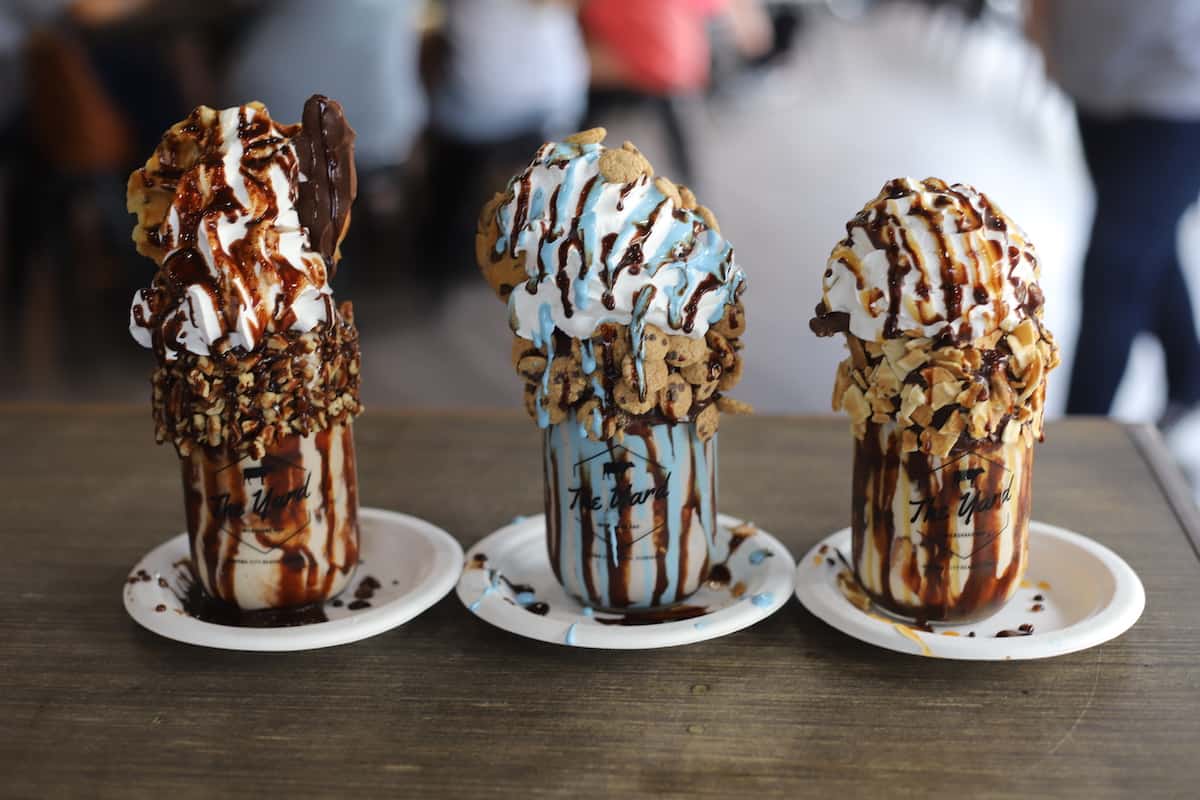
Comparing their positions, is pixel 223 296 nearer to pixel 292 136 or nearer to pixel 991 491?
pixel 292 136

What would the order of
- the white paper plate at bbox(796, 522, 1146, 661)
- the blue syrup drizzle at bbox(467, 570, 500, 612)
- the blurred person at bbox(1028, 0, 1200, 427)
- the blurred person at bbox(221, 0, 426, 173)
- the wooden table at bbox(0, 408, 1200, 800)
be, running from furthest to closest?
the blurred person at bbox(221, 0, 426, 173), the blurred person at bbox(1028, 0, 1200, 427), the blue syrup drizzle at bbox(467, 570, 500, 612), the white paper plate at bbox(796, 522, 1146, 661), the wooden table at bbox(0, 408, 1200, 800)

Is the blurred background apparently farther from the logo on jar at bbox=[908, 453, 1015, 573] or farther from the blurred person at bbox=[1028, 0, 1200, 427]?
the logo on jar at bbox=[908, 453, 1015, 573]

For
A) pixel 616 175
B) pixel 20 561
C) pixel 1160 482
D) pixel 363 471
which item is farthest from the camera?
pixel 363 471

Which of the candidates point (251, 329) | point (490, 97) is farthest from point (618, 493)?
point (490, 97)

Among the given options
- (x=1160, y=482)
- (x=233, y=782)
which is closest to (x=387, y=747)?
(x=233, y=782)

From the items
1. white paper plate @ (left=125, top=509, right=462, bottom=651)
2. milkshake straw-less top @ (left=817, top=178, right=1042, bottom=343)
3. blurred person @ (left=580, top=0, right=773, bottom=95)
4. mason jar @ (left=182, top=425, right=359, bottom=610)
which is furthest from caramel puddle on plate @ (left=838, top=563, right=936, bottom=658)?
blurred person @ (left=580, top=0, right=773, bottom=95)

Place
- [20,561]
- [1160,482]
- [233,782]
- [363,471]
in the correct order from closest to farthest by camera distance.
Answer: [233,782]
[20,561]
[1160,482]
[363,471]

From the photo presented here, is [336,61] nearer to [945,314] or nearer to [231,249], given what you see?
[231,249]
